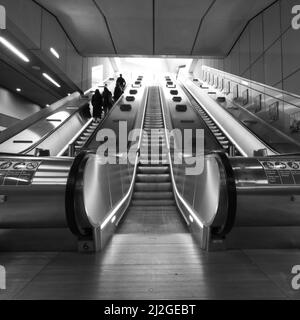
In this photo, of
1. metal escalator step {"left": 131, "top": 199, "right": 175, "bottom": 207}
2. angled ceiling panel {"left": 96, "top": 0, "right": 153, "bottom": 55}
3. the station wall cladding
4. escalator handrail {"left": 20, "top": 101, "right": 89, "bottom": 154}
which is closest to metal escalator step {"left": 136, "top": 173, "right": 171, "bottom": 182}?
metal escalator step {"left": 131, "top": 199, "right": 175, "bottom": 207}

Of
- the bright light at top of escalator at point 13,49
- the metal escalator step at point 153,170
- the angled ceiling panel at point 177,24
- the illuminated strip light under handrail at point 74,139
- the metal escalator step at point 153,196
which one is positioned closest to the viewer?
the metal escalator step at point 153,196

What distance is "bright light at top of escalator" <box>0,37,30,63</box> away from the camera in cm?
803

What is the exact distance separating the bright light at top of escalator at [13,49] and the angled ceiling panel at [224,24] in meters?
6.22

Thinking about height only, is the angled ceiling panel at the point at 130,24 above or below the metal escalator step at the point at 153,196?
above

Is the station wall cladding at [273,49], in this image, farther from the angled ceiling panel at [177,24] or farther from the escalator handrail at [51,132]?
the escalator handrail at [51,132]

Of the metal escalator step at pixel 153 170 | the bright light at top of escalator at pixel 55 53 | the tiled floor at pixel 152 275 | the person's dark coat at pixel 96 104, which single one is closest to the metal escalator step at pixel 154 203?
the metal escalator step at pixel 153 170

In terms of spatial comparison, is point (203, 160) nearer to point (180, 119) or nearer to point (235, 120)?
point (235, 120)

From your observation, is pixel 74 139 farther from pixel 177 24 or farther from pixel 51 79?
pixel 177 24

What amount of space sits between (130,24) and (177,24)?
174 centimetres

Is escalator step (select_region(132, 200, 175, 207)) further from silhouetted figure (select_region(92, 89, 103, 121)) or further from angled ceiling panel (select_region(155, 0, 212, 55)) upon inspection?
angled ceiling panel (select_region(155, 0, 212, 55))

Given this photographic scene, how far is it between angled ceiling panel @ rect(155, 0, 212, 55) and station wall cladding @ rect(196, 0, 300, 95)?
191 cm

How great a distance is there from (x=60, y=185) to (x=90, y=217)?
465 mm

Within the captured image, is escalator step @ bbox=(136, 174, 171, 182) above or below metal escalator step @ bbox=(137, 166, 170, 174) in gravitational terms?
below

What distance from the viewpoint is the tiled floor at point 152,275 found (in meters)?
2.06
